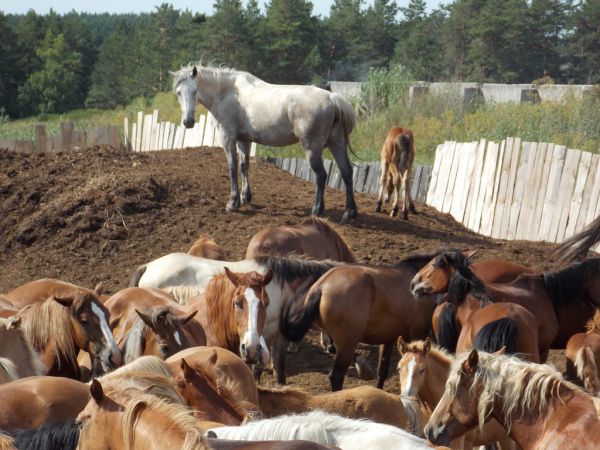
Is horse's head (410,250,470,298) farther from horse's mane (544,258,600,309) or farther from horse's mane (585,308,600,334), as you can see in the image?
horse's mane (585,308,600,334)

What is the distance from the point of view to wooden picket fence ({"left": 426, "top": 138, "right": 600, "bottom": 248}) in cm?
1247

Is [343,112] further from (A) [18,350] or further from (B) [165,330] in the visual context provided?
(A) [18,350]

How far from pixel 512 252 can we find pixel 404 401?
20.3ft

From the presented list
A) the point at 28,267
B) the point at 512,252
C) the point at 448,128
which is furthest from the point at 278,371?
the point at 448,128

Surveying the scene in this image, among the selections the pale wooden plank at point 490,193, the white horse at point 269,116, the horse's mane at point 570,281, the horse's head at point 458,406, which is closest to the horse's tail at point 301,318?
the horse's mane at point 570,281

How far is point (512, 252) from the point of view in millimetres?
11969

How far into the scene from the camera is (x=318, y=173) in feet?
42.7

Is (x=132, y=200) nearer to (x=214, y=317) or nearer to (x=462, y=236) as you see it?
(x=462, y=236)

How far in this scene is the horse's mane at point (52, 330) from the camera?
7027mm

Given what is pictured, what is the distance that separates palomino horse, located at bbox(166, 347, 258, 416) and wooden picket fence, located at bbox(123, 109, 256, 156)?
35.7ft

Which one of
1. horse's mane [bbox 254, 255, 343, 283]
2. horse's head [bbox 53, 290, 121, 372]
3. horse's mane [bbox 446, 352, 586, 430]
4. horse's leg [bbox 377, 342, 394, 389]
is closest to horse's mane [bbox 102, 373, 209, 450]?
horse's mane [bbox 446, 352, 586, 430]

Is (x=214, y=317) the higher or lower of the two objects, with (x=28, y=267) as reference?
higher

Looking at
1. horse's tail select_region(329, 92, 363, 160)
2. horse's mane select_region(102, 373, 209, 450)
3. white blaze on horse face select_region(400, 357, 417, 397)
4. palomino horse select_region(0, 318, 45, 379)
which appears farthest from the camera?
horse's tail select_region(329, 92, 363, 160)

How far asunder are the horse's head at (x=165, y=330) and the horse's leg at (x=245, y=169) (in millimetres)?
6796
